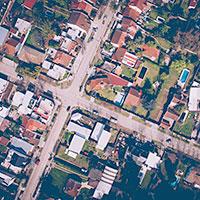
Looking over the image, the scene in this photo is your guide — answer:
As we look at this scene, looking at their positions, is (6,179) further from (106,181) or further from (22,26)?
(22,26)

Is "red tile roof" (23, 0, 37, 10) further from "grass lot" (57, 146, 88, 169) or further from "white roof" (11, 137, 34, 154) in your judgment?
"grass lot" (57, 146, 88, 169)

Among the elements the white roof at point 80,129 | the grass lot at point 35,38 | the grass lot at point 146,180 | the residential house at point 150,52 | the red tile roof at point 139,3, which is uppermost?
the red tile roof at point 139,3

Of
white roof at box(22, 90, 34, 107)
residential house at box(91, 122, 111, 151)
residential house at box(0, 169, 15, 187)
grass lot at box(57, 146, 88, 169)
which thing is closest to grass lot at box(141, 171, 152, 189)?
residential house at box(91, 122, 111, 151)

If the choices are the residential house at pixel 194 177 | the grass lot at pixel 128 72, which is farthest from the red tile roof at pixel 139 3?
the residential house at pixel 194 177

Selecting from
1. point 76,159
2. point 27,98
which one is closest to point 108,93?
point 76,159

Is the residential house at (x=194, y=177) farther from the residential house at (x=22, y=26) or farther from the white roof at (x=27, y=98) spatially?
the residential house at (x=22, y=26)

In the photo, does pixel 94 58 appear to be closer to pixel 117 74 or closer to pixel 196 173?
pixel 117 74
